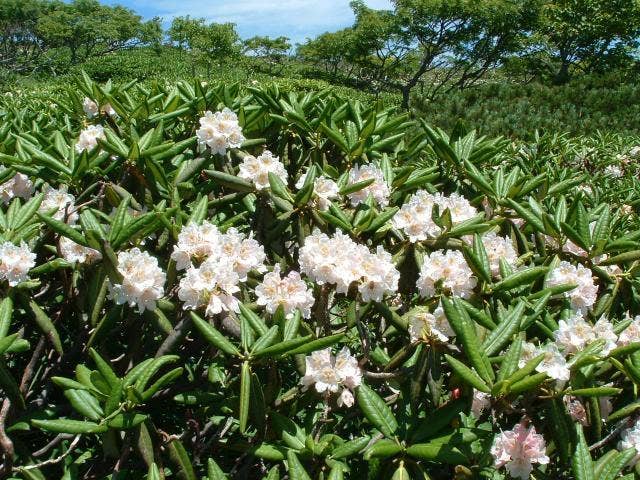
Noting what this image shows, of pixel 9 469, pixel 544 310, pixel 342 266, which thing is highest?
pixel 342 266

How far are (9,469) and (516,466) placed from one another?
3.60ft

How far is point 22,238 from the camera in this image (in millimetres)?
1435

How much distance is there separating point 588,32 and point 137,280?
2724cm

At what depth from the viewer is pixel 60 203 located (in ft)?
5.27

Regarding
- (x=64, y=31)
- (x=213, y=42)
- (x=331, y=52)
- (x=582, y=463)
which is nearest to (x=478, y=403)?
(x=582, y=463)

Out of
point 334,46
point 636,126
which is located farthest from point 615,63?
point 636,126

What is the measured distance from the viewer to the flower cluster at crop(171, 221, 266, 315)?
1300 millimetres

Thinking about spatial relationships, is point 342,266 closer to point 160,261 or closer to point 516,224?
point 160,261

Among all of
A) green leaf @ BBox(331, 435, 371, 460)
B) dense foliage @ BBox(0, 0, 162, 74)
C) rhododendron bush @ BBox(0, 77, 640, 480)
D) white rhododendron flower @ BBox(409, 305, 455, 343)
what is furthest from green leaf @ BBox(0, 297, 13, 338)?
dense foliage @ BBox(0, 0, 162, 74)

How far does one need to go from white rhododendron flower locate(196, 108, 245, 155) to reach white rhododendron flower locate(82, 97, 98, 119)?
A: 22.0 inches

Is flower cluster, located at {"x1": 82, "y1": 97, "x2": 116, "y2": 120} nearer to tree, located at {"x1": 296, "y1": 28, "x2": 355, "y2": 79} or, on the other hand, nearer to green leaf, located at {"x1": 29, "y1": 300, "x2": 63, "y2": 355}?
green leaf, located at {"x1": 29, "y1": 300, "x2": 63, "y2": 355}

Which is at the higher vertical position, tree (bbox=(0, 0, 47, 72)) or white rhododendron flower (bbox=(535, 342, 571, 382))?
white rhododendron flower (bbox=(535, 342, 571, 382))

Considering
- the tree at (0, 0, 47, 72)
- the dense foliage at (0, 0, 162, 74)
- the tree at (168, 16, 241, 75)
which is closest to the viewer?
the tree at (168, 16, 241, 75)

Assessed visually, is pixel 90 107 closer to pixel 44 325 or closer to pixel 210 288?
pixel 44 325
